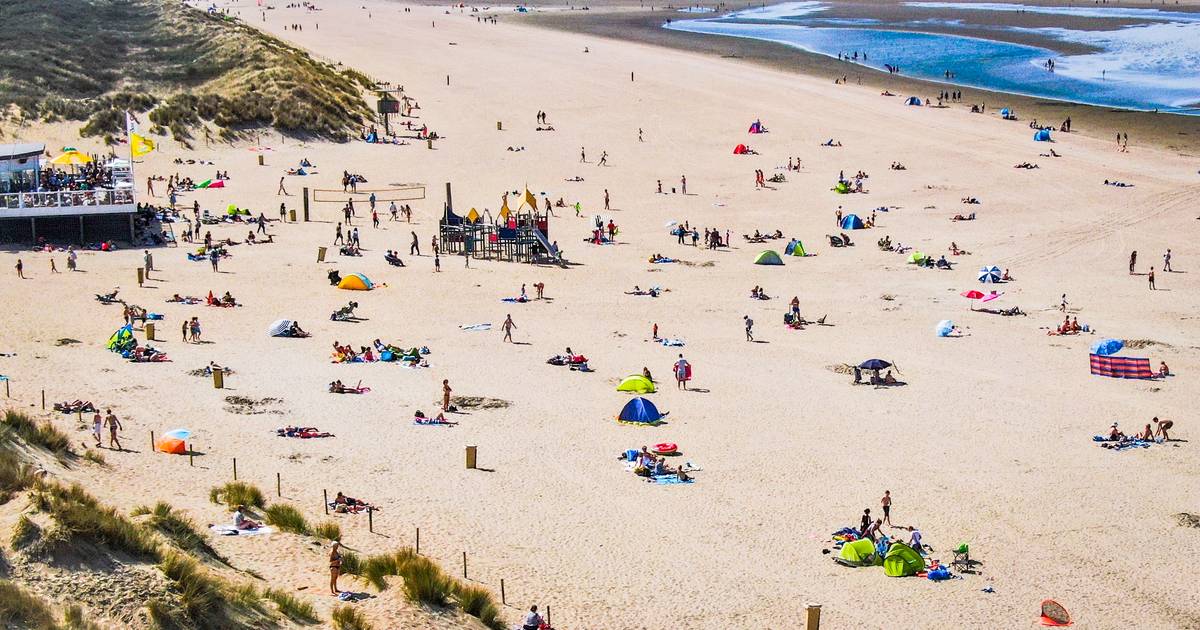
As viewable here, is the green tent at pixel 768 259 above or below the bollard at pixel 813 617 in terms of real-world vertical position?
above

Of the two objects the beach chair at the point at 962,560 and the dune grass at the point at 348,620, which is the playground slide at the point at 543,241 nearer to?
the beach chair at the point at 962,560

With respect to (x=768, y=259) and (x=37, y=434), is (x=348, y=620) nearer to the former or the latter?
(x=37, y=434)

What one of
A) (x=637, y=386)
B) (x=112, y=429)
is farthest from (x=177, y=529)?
(x=637, y=386)

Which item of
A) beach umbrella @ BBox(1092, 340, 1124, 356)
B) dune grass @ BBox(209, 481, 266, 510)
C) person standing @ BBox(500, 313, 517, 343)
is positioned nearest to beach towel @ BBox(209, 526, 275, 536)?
dune grass @ BBox(209, 481, 266, 510)

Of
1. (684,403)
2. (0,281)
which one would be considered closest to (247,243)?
(0,281)

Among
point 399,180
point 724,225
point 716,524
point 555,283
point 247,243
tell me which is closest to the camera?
point 716,524

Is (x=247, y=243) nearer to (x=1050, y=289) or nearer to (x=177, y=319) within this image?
(x=177, y=319)

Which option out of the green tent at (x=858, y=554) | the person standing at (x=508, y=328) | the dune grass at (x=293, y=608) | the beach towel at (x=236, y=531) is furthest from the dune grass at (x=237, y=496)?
the person standing at (x=508, y=328)

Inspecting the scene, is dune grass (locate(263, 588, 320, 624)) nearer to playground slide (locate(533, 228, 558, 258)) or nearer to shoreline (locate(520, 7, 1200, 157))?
playground slide (locate(533, 228, 558, 258))
